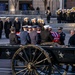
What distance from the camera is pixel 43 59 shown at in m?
10.3

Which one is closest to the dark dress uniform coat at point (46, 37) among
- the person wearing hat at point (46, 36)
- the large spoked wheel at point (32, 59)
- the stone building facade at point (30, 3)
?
the person wearing hat at point (46, 36)

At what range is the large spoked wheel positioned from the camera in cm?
1022

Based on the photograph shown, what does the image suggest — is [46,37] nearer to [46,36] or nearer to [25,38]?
[46,36]

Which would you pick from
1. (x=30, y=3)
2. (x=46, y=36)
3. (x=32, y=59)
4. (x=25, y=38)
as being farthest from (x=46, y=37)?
(x=30, y=3)

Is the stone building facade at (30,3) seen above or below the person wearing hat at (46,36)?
below

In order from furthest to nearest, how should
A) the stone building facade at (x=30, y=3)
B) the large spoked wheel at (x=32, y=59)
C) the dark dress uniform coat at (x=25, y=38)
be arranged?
the stone building facade at (x=30, y=3), the dark dress uniform coat at (x=25, y=38), the large spoked wheel at (x=32, y=59)

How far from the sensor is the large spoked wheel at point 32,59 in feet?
33.5

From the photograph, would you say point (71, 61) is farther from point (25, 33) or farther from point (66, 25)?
point (66, 25)

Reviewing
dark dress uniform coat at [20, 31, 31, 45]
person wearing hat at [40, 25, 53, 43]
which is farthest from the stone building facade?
dark dress uniform coat at [20, 31, 31, 45]

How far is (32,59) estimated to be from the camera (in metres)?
10.4

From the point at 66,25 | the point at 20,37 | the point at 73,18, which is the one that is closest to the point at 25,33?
the point at 20,37

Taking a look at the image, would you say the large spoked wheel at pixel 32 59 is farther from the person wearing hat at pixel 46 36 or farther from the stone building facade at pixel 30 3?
the stone building facade at pixel 30 3

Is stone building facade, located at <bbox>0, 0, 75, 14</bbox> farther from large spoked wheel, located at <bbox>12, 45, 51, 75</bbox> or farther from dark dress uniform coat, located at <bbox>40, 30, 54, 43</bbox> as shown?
large spoked wheel, located at <bbox>12, 45, 51, 75</bbox>

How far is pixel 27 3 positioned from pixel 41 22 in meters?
51.8
